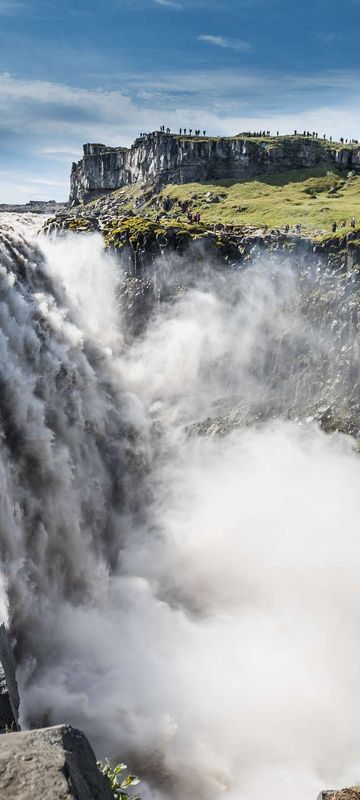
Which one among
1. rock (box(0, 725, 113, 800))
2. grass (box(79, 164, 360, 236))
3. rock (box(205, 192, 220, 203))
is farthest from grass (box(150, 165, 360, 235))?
rock (box(0, 725, 113, 800))

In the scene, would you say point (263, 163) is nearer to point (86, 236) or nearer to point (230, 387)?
point (86, 236)

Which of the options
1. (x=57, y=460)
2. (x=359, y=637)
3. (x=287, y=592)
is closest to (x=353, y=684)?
(x=359, y=637)

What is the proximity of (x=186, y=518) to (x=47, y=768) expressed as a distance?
3998 centimetres

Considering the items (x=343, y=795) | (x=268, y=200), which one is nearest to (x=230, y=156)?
(x=268, y=200)

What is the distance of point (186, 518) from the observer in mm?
48156

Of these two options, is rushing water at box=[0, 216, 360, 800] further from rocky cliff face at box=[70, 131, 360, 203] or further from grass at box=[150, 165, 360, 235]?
rocky cliff face at box=[70, 131, 360, 203]

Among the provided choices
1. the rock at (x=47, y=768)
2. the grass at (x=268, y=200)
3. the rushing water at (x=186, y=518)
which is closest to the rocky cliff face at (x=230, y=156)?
the grass at (x=268, y=200)

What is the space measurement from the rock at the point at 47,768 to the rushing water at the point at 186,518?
20.2m

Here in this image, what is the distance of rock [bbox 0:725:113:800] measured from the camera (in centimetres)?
808

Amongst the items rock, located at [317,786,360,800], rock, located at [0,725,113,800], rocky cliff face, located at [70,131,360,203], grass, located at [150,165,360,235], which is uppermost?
rocky cliff face, located at [70,131,360,203]

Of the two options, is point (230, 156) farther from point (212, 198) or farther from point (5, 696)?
point (5, 696)

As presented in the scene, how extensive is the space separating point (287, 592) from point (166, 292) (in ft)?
106

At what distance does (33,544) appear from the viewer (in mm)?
37812

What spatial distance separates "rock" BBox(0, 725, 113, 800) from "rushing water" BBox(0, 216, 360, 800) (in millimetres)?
20151
